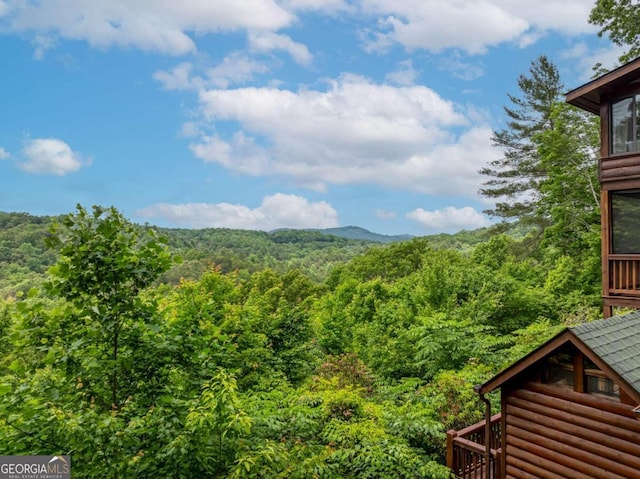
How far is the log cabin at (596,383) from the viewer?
555cm

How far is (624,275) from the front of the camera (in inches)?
335

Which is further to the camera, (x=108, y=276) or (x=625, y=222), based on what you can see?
(x=625, y=222)

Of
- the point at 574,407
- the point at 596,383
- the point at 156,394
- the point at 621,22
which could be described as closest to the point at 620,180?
the point at 596,383

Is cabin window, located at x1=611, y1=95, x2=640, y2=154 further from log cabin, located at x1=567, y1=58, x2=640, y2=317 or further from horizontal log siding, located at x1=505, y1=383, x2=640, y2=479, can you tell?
horizontal log siding, located at x1=505, y1=383, x2=640, y2=479

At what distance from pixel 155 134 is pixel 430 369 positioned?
77.6ft

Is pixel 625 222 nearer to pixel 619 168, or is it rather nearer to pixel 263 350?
pixel 619 168

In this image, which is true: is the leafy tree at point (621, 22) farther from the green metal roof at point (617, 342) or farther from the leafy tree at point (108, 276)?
the leafy tree at point (108, 276)

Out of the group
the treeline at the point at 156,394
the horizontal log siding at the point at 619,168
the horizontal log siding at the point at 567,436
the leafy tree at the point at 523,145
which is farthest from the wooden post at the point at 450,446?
the leafy tree at the point at 523,145

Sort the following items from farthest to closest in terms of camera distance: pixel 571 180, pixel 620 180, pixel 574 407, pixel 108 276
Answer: pixel 571 180
pixel 620 180
pixel 574 407
pixel 108 276

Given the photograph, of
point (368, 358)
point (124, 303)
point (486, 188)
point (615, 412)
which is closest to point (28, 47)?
point (124, 303)

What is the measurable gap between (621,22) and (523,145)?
392 inches

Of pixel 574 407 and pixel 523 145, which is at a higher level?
pixel 523 145

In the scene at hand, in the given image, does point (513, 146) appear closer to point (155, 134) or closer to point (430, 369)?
point (430, 369)

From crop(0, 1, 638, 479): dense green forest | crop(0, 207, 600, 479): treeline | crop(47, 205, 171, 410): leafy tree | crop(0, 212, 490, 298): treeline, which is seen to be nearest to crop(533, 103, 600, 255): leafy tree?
crop(0, 1, 638, 479): dense green forest
